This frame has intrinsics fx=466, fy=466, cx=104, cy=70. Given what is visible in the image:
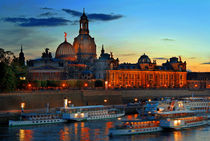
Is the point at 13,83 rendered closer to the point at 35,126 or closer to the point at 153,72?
the point at 35,126

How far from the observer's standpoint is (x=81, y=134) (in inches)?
2559

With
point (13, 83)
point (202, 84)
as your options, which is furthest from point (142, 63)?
point (13, 83)

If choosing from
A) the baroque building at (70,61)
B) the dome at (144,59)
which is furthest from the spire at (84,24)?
the dome at (144,59)

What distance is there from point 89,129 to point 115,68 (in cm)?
8349

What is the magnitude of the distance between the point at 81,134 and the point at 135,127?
25.2 ft

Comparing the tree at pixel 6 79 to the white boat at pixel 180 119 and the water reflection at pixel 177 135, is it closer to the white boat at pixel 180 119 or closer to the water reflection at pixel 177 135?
the white boat at pixel 180 119

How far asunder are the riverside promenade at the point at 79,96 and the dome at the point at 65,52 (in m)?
39.1

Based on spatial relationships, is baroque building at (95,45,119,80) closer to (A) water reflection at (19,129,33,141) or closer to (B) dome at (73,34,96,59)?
(B) dome at (73,34,96,59)

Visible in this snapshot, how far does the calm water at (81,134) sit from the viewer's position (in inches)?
2438

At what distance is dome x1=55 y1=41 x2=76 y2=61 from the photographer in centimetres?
16125

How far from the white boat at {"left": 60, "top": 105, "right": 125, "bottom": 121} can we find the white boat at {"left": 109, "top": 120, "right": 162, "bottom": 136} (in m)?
15.1

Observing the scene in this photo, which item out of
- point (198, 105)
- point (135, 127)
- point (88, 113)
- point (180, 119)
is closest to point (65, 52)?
point (88, 113)

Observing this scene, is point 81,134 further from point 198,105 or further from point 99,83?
point 99,83

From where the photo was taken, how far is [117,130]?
64.1 metres
